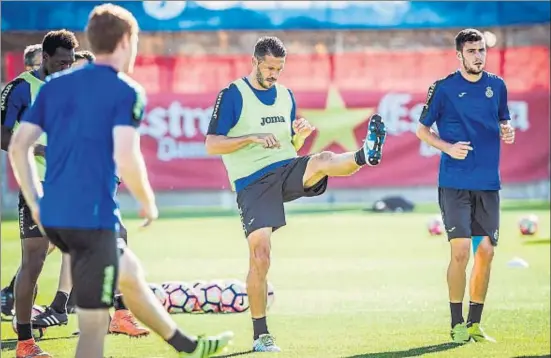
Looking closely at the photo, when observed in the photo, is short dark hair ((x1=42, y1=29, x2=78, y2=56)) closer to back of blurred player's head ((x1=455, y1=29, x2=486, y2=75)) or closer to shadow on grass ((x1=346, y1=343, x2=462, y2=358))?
shadow on grass ((x1=346, y1=343, x2=462, y2=358))

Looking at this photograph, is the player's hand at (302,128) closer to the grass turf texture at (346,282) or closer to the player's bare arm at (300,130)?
the player's bare arm at (300,130)

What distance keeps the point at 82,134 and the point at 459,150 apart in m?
3.53

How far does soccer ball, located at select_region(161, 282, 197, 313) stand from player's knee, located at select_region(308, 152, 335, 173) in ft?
7.52

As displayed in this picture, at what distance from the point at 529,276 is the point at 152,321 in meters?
6.87

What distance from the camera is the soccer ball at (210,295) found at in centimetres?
977

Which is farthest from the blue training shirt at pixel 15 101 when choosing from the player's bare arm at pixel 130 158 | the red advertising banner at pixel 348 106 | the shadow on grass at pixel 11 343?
the red advertising banner at pixel 348 106

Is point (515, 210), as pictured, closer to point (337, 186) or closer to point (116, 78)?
point (337, 186)

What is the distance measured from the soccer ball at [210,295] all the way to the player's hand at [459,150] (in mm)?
2428

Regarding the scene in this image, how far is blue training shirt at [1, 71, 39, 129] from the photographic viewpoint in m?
7.21

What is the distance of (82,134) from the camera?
5.41 meters

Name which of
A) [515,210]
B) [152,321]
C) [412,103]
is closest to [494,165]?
[152,321]

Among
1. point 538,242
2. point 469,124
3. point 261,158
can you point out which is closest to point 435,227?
point 538,242

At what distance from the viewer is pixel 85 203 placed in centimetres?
548

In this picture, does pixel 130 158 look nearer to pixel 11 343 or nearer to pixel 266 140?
pixel 266 140
